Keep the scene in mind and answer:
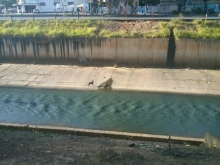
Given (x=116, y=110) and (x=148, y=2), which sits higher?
(x=148, y=2)

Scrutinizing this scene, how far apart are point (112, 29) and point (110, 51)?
281 cm

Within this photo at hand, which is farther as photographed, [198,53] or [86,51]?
[86,51]

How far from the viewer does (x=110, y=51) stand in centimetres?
2469

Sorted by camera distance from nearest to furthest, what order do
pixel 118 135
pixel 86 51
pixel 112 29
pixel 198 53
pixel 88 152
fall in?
pixel 88 152 → pixel 118 135 → pixel 198 53 → pixel 86 51 → pixel 112 29

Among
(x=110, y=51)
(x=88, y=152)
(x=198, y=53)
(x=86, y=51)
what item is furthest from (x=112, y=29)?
(x=88, y=152)

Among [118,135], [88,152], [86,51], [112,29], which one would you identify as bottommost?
[118,135]

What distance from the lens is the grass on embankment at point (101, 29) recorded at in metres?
23.7

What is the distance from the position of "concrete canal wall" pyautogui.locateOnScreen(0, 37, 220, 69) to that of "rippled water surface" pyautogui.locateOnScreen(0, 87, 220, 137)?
501 centimetres

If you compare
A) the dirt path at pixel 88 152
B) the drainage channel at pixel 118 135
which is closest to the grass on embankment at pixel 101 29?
the drainage channel at pixel 118 135

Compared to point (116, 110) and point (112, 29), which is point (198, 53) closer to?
point (112, 29)

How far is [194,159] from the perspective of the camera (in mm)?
8430

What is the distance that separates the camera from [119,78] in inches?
890

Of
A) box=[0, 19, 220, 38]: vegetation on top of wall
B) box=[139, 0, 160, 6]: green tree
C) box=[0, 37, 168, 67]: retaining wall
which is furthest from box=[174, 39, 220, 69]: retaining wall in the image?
box=[139, 0, 160, 6]: green tree

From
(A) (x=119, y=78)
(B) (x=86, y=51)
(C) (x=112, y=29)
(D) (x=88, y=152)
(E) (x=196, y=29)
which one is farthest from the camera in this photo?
(C) (x=112, y=29)
